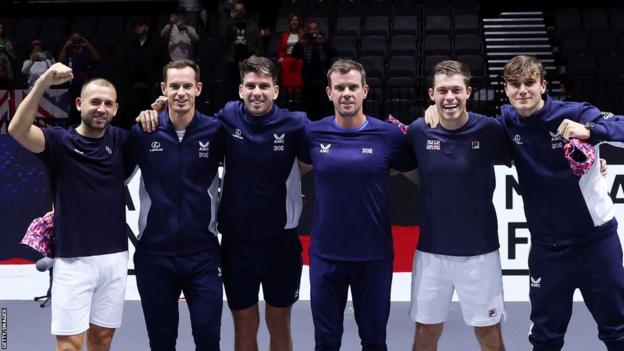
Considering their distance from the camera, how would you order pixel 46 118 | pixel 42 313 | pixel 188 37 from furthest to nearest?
1. pixel 188 37
2. pixel 46 118
3. pixel 42 313

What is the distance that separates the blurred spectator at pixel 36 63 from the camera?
12156 millimetres

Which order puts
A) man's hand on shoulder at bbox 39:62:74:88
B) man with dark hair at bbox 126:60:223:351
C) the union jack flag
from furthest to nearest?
the union jack flag
man with dark hair at bbox 126:60:223:351
man's hand on shoulder at bbox 39:62:74:88

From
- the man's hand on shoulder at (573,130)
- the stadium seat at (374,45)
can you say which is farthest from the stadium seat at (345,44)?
the man's hand on shoulder at (573,130)

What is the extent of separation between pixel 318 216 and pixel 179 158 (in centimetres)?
98

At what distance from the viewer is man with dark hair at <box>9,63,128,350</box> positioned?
5.36 m

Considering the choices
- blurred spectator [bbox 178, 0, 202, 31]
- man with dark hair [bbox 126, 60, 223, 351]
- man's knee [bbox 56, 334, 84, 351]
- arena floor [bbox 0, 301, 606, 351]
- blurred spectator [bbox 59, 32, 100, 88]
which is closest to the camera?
man's knee [bbox 56, 334, 84, 351]

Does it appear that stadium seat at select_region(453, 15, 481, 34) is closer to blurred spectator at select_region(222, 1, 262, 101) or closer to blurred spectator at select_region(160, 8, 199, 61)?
blurred spectator at select_region(222, 1, 262, 101)

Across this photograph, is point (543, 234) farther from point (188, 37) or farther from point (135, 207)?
point (188, 37)

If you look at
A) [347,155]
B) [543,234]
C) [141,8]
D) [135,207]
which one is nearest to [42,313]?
[135,207]

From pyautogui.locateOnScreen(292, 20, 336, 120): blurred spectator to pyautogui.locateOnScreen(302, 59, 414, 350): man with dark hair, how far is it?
5175mm

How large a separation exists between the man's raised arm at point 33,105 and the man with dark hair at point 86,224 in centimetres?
3

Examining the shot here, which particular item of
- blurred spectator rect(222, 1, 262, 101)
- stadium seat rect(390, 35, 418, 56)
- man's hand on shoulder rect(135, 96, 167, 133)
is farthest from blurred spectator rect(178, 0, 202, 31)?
man's hand on shoulder rect(135, 96, 167, 133)

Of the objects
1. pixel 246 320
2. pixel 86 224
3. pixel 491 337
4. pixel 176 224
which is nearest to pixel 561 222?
pixel 491 337

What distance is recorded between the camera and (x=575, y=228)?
550 cm
